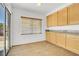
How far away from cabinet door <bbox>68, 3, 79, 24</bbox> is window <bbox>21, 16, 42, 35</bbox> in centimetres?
267

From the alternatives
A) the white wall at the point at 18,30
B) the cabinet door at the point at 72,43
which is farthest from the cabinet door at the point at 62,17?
the white wall at the point at 18,30

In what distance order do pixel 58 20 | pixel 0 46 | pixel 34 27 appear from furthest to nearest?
pixel 34 27
pixel 58 20
pixel 0 46

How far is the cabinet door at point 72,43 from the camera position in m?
3.43

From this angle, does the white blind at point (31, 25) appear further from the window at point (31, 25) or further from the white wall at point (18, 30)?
the white wall at point (18, 30)

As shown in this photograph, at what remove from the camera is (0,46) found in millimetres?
2793

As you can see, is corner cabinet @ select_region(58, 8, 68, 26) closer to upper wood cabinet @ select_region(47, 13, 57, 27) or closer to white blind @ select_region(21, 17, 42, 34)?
upper wood cabinet @ select_region(47, 13, 57, 27)

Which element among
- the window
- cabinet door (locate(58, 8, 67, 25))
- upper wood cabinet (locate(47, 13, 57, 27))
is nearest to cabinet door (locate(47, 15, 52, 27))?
upper wood cabinet (locate(47, 13, 57, 27))

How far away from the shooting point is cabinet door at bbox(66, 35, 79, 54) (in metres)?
3.43

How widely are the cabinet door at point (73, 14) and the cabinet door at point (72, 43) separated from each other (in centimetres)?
57

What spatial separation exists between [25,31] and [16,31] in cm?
69

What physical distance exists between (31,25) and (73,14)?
3.03 metres

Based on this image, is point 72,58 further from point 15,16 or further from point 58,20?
point 15,16

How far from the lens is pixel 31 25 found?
6.12m

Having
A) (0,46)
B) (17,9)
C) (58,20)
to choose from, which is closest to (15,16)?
(17,9)
